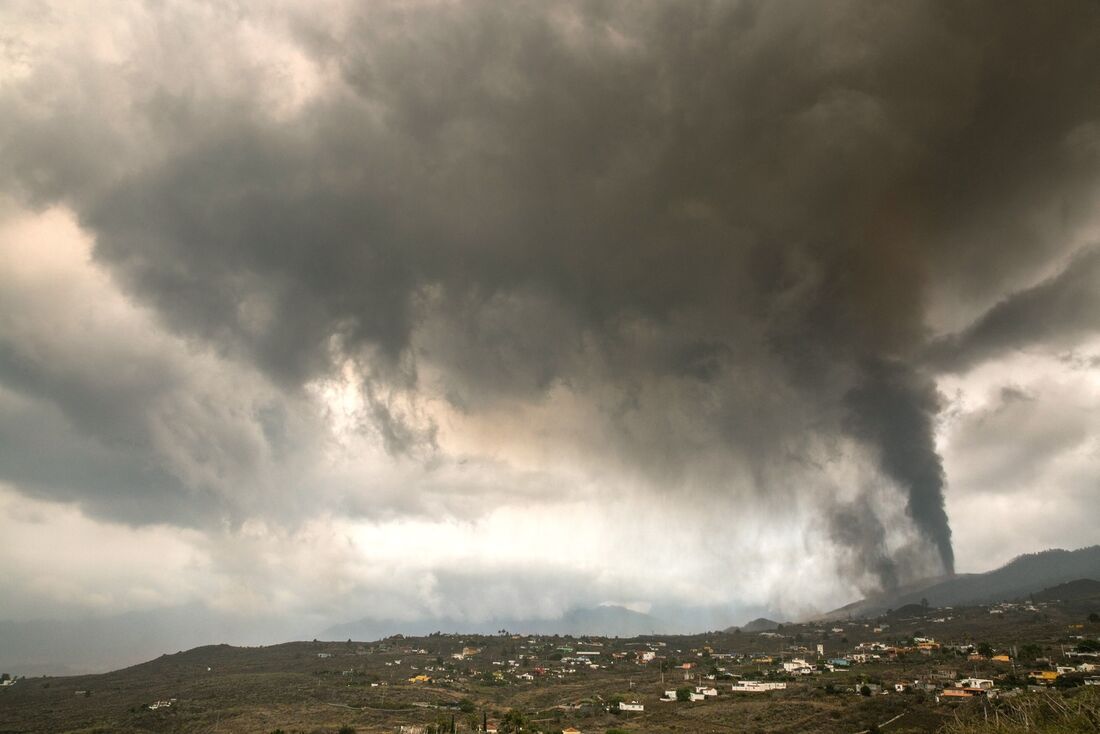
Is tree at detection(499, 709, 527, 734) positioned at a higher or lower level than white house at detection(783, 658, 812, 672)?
higher

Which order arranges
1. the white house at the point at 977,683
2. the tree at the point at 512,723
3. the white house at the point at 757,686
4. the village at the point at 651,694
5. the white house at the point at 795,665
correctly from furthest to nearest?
1. the white house at the point at 795,665
2. the white house at the point at 757,686
3. the tree at the point at 512,723
4. the white house at the point at 977,683
5. the village at the point at 651,694

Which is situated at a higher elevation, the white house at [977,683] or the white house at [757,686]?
the white house at [977,683]

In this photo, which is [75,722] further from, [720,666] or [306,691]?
[720,666]

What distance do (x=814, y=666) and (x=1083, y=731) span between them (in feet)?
479

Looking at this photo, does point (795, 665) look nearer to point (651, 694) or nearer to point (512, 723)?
point (651, 694)

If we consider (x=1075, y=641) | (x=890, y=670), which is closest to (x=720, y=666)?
(x=890, y=670)

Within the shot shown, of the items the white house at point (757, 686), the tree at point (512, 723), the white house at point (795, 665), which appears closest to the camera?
the tree at point (512, 723)

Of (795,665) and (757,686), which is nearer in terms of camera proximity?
(757,686)

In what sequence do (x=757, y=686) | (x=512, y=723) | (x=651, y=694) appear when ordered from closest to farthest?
(x=512, y=723)
(x=757, y=686)
(x=651, y=694)

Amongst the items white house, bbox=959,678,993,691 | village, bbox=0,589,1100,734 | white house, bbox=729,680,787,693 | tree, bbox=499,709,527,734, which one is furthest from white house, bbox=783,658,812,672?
tree, bbox=499,709,527,734

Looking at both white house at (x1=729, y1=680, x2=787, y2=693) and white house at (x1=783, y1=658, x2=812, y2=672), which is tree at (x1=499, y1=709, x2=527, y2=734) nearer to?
white house at (x1=729, y1=680, x2=787, y2=693)

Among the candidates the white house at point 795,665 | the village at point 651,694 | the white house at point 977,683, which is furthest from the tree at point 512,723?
the white house at point 977,683

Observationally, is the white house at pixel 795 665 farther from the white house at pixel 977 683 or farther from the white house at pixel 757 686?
the white house at pixel 977 683

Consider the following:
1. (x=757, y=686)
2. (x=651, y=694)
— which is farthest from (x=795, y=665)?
(x=651, y=694)
